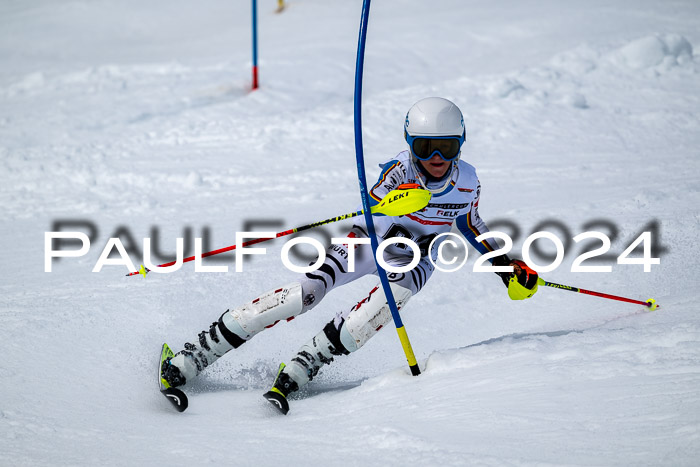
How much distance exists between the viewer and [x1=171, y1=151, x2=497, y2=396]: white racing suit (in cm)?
369

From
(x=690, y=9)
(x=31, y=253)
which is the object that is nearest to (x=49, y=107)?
(x=31, y=253)

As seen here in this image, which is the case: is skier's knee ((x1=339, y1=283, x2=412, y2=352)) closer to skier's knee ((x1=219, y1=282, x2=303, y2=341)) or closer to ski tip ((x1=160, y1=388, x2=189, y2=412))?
skier's knee ((x1=219, y1=282, x2=303, y2=341))

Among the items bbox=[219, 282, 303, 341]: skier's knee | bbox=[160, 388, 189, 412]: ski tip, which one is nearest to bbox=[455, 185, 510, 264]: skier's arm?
bbox=[219, 282, 303, 341]: skier's knee

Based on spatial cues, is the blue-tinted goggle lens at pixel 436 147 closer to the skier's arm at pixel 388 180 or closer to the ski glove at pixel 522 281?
the skier's arm at pixel 388 180

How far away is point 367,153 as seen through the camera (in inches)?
314

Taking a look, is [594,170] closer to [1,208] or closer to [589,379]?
[589,379]

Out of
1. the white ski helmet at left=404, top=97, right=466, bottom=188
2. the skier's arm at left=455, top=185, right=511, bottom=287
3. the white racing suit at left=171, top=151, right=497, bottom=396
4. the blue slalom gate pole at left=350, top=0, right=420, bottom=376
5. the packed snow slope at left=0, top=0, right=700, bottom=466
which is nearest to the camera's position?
the packed snow slope at left=0, top=0, right=700, bottom=466

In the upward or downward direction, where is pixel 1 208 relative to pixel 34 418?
upward

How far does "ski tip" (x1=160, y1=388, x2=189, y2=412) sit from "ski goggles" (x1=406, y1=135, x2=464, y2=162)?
5.73 ft

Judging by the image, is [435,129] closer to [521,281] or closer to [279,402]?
[521,281]

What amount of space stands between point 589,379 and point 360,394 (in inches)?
44.1

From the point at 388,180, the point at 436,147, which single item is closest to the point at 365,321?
the point at 388,180

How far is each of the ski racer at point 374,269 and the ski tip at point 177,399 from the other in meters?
0.16

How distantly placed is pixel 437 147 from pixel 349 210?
9.72 ft
